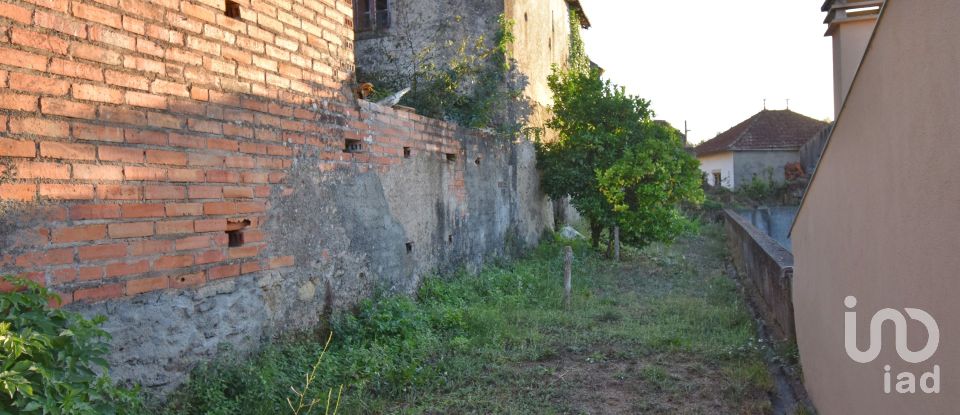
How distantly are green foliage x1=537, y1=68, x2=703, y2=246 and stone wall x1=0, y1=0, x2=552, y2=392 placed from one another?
6321 mm

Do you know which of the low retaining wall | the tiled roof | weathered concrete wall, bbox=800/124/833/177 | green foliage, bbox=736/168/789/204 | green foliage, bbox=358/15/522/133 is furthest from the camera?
the tiled roof

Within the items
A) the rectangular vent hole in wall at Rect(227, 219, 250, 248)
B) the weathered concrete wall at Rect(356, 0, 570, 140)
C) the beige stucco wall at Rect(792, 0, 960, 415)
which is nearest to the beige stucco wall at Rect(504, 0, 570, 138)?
the weathered concrete wall at Rect(356, 0, 570, 140)

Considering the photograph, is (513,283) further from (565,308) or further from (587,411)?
(587,411)

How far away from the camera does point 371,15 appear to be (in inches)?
458

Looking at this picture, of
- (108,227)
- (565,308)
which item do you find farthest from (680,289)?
(108,227)

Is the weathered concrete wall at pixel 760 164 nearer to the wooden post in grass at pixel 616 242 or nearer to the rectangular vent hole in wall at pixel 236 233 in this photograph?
the wooden post in grass at pixel 616 242

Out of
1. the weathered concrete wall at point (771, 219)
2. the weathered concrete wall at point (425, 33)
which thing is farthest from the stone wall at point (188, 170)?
the weathered concrete wall at point (771, 219)

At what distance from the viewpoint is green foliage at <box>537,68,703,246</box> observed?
38.5ft

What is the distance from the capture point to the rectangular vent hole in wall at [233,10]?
4.40 meters

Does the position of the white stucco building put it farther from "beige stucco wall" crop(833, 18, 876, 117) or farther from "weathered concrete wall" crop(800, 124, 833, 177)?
"beige stucco wall" crop(833, 18, 876, 117)

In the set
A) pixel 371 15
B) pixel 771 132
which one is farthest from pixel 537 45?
pixel 771 132

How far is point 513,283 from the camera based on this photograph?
28.6 ft

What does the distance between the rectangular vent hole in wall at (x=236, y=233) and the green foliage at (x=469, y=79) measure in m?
6.57

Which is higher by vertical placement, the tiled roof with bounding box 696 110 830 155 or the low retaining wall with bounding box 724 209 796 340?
the tiled roof with bounding box 696 110 830 155
